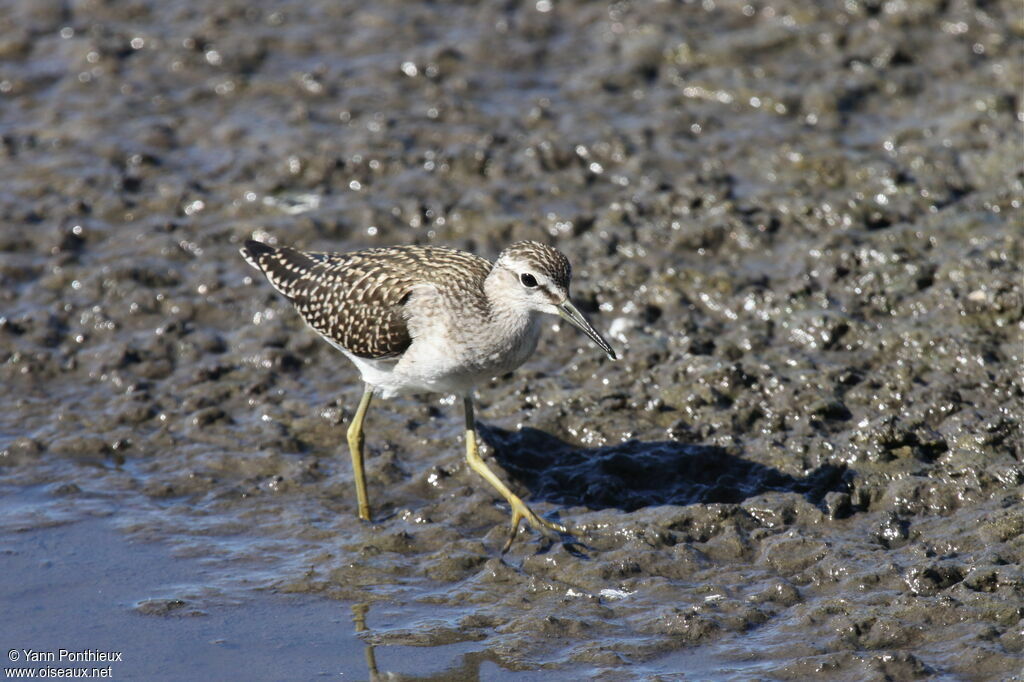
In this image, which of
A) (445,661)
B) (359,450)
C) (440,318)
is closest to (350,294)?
(440,318)

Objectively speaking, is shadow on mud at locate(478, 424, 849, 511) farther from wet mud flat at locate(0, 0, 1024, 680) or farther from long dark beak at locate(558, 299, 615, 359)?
long dark beak at locate(558, 299, 615, 359)

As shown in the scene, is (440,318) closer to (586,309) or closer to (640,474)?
(640,474)

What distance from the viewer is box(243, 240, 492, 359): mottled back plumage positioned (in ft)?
24.1

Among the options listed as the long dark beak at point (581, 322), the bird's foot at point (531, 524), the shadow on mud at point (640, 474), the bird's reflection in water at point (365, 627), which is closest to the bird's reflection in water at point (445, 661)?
the bird's reflection in water at point (365, 627)

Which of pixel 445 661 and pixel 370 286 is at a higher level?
pixel 370 286

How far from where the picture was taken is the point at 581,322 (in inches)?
275

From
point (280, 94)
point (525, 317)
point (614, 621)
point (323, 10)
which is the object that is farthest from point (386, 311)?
point (323, 10)

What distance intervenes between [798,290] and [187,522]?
13.7ft

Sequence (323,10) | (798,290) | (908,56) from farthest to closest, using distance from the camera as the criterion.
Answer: (323,10) < (908,56) < (798,290)

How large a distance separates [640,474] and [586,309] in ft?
5.50

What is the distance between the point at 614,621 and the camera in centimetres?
648

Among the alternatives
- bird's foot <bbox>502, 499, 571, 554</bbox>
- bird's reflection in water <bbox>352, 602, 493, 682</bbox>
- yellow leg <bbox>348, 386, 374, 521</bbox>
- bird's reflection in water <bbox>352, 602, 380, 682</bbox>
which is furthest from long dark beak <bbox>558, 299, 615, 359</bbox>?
bird's reflection in water <bbox>352, 602, 380, 682</bbox>

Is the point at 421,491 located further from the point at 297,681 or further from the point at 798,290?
the point at 798,290

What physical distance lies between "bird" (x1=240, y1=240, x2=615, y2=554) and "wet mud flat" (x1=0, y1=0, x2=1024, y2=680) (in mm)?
411
